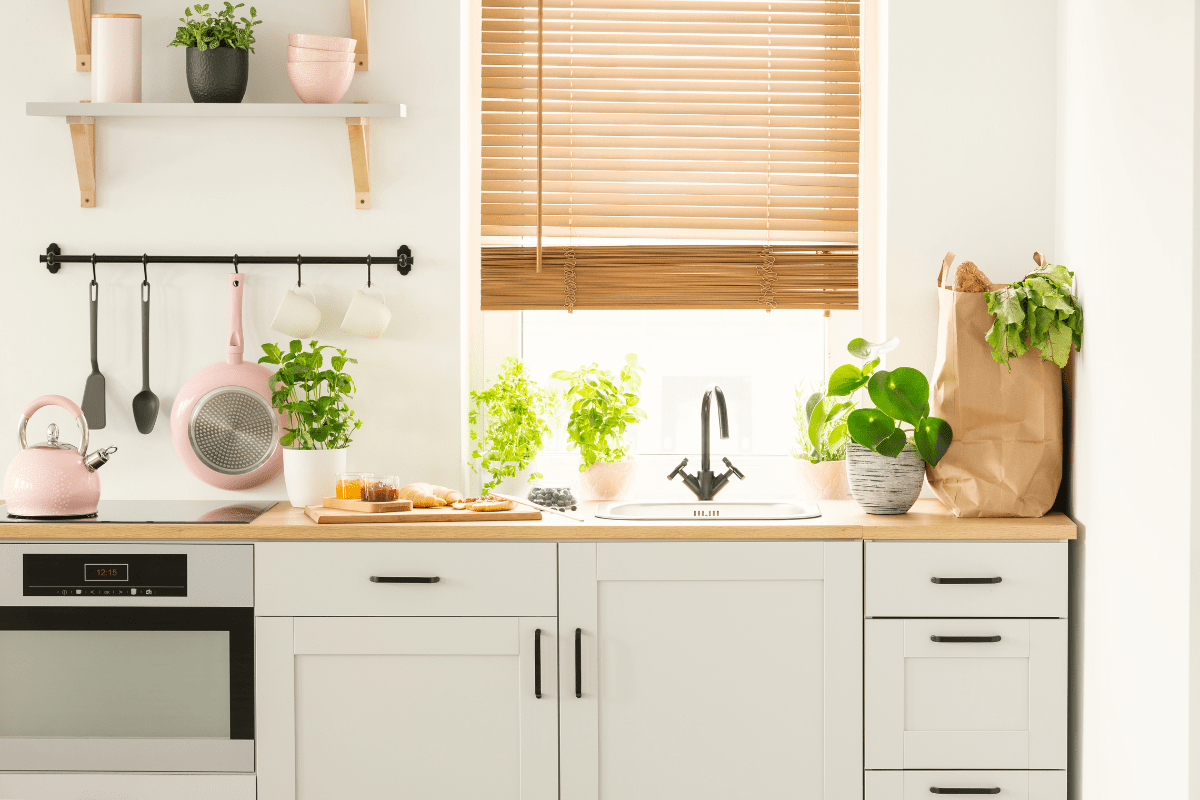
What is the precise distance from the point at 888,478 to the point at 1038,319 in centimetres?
45

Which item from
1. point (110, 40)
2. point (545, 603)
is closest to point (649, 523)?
point (545, 603)

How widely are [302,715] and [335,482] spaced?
A: 510 mm

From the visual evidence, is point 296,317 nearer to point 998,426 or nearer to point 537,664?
point 537,664

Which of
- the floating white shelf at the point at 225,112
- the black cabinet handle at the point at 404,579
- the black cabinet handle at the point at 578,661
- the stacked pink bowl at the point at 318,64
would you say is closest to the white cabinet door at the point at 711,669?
the black cabinet handle at the point at 578,661

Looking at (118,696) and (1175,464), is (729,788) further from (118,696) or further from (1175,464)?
(118,696)

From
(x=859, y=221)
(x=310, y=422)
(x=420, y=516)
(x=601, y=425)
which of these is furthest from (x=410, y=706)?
(x=859, y=221)

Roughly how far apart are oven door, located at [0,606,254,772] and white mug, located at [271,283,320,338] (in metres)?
0.68

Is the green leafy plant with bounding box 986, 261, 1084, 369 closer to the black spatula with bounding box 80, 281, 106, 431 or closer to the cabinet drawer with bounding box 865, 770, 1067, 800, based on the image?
the cabinet drawer with bounding box 865, 770, 1067, 800

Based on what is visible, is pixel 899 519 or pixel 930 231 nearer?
pixel 899 519

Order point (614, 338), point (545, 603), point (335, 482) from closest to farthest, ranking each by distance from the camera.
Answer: point (545, 603) → point (335, 482) → point (614, 338)

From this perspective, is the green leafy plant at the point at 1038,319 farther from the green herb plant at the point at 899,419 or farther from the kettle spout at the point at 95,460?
the kettle spout at the point at 95,460

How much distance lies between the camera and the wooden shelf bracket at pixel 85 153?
2.41m

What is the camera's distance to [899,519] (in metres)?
2.19

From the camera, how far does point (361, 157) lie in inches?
95.1
